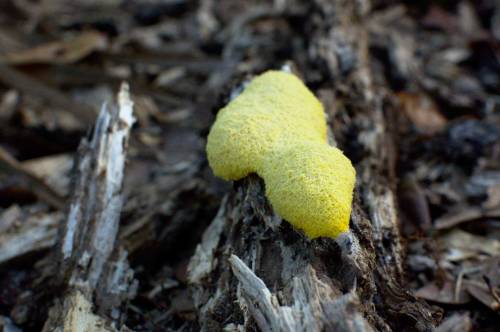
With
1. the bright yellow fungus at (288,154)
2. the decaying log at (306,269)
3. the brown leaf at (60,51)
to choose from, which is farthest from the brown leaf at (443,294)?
the brown leaf at (60,51)

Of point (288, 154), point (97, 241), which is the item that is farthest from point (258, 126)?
point (97, 241)

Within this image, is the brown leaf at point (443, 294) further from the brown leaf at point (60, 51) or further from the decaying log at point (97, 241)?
the brown leaf at point (60, 51)

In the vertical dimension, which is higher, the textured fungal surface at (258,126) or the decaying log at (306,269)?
the textured fungal surface at (258,126)

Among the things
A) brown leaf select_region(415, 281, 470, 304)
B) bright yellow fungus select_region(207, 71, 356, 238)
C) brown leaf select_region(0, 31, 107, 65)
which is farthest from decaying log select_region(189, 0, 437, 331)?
brown leaf select_region(0, 31, 107, 65)

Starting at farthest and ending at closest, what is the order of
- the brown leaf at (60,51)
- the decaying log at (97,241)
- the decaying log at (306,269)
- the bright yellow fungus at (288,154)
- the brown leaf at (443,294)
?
the brown leaf at (60,51)
the brown leaf at (443,294)
the decaying log at (97,241)
the bright yellow fungus at (288,154)
the decaying log at (306,269)

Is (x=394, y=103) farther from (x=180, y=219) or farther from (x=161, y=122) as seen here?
(x=161, y=122)

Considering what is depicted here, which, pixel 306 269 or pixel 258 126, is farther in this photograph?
pixel 258 126

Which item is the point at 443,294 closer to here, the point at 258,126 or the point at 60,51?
the point at 258,126
